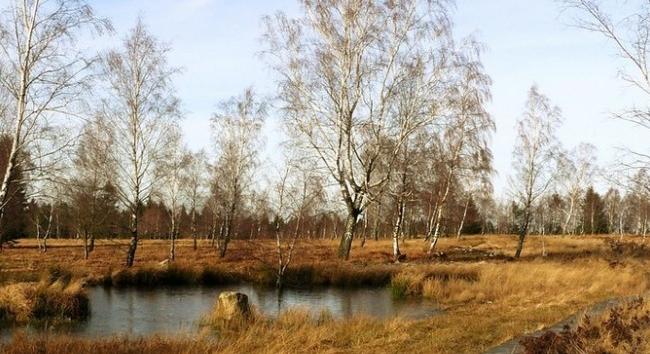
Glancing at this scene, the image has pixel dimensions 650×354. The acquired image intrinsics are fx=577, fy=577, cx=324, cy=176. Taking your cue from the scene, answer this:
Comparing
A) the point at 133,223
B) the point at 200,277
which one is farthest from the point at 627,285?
the point at 133,223

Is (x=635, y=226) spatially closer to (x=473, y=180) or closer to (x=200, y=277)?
(x=473, y=180)

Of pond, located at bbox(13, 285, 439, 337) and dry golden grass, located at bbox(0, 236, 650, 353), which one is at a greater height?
dry golden grass, located at bbox(0, 236, 650, 353)

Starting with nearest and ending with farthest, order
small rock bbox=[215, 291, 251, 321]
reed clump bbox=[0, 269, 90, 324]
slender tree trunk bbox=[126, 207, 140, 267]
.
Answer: small rock bbox=[215, 291, 251, 321] < reed clump bbox=[0, 269, 90, 324] < slender tree trunk bbox=[126, 207, 140, 267]

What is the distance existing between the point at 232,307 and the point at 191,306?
4817 mm

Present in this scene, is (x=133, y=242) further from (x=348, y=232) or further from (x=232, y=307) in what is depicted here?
(x=232, y=307)

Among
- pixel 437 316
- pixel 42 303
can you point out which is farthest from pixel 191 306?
pixel 437 316

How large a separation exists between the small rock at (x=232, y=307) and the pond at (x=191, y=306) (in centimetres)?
70

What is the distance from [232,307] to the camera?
42.9ft

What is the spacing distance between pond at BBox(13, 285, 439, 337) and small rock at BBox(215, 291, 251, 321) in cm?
70

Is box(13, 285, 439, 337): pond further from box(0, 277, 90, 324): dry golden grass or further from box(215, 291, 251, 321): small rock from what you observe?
box(215, 291, 251, 321): small rock

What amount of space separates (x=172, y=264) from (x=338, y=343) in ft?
51.1

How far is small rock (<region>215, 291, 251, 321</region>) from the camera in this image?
12922 mm

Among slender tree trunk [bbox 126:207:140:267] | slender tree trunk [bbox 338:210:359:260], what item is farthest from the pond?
slender tree trunk [bbox 126:207:140:267]

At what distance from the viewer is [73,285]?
1620 centimetres
